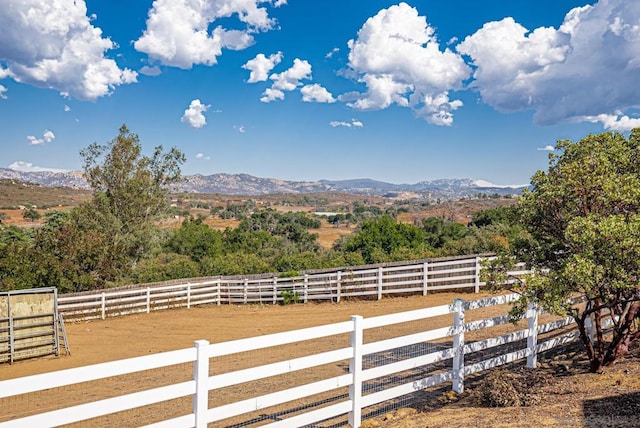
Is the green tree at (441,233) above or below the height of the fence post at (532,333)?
above

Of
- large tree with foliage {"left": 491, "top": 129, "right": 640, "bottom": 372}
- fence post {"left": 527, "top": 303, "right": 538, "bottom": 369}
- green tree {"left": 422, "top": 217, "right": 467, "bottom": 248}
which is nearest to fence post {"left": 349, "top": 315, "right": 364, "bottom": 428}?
Result: large tree with foliage {"left": 491, "top": 129, "right": 640, "bottom": 372}

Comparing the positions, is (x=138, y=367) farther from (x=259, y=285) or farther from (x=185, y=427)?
(x=259, y=285)

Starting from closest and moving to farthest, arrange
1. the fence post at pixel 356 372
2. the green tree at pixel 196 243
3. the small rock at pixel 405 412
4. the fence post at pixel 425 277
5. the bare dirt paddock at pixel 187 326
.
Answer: the fence post at pixel 356 372 → the small rock at pixel 405 412 → the bare dirt paddock at pixel 187 326 → the fence post at pixel 425 277 → the green tree at pixel 196 243

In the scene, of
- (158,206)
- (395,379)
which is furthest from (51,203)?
(395,379)

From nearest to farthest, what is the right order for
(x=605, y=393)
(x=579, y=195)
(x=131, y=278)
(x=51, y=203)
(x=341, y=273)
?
(x=605, y=393) < (x=579, y=195) < (x=341, y=273) < (x=131, y=278) < (x=51, y=203)

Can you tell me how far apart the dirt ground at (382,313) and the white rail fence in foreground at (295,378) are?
38cm

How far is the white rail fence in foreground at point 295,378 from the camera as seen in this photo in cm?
418

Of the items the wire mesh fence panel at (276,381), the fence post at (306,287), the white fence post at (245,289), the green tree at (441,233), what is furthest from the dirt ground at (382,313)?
the green tree at (441,233)

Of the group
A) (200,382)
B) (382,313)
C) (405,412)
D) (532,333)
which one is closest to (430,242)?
(382,313)

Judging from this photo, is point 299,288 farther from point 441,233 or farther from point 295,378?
point 441,233

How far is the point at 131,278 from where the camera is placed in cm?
2928

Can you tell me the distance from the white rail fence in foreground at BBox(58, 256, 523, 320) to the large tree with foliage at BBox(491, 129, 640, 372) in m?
11.1

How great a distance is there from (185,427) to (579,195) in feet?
18.2

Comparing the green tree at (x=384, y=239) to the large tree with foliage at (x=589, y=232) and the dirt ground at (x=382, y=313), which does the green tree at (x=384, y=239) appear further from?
the large tree with foliage at (x=589, y=232)
